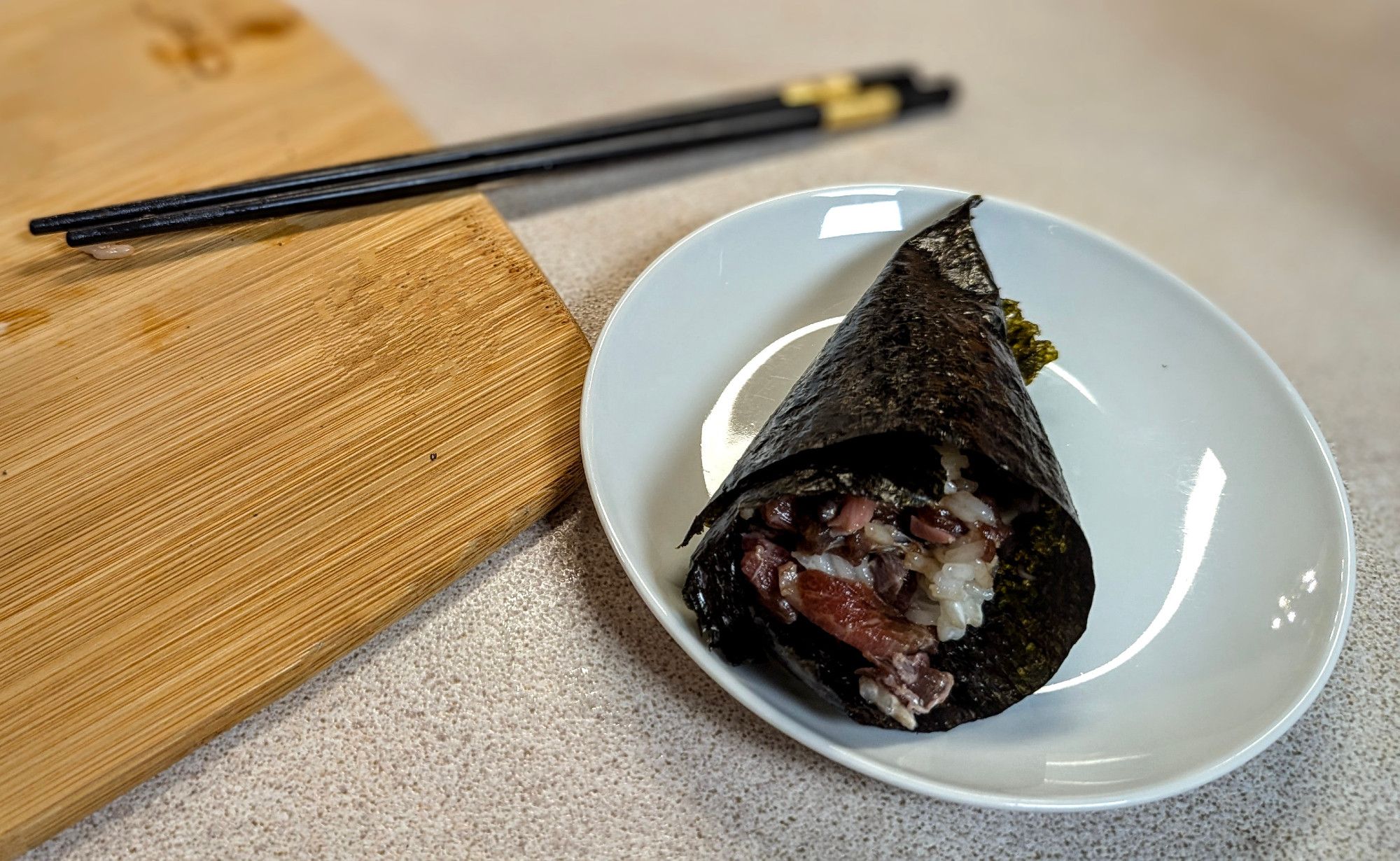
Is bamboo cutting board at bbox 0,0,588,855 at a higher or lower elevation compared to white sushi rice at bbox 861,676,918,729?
lower

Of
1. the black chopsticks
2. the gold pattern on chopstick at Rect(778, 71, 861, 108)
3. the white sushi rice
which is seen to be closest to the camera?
the white sushi rice

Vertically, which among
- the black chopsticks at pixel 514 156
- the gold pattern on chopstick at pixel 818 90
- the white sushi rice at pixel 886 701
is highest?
the gold pattern on chopstick at pixel 818 90

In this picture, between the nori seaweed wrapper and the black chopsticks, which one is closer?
the nori seaweed wrapper

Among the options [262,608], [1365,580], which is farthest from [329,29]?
[1365,580]

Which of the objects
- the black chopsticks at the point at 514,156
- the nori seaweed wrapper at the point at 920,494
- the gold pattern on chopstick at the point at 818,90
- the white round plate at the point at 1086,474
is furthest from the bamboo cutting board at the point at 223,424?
the gold pattern on chopstick at the point at 818,90

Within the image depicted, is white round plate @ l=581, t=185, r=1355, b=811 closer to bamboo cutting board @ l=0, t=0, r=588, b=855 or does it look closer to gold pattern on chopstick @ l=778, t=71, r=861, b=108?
bamboo cutting board @ l=0, t=0, r=588, b=855

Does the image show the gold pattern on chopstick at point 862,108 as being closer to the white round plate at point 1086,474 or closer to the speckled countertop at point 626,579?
the speckled countertop at point 626,579

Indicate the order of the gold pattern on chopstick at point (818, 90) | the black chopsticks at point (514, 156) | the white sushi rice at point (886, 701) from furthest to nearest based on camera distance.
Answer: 1. the gold pattern on chopstick at point (818, 90)
2. the black chopsticks at point (514, 156)
3. the white sushi rice at point (886, 701)

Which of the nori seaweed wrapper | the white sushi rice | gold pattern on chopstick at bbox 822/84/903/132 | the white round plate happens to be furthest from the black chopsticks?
the white sushi rice

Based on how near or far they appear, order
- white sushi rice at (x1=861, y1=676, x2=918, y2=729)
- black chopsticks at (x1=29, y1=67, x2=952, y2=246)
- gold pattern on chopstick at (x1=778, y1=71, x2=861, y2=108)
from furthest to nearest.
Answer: gold pattern on chopstick at (x1=778, y1=71, x2=861, y2=108) → black chopsticks at (x1=29, y1=67, x2=952, y2=246) → white sushi rice at (x1=861, y1=676, x2=918, y2=729)

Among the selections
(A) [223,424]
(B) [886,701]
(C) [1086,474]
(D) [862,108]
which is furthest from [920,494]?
(D) [862,108]
